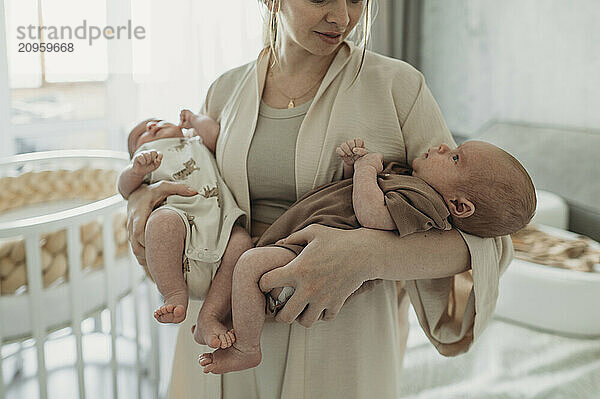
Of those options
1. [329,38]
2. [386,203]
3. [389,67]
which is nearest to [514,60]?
[389,67]

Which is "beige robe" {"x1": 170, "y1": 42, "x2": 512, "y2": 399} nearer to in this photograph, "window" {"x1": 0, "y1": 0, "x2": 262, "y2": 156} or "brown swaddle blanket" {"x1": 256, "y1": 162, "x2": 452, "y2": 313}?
"brown swaddle blanket" {"x1": 256, "y1": 162, "x2": 452, "y2": 313}

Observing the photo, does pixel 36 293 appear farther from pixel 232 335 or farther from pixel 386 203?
pixel 386 203

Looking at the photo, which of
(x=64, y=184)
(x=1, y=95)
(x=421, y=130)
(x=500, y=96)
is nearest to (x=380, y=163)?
(x=421, y=130)

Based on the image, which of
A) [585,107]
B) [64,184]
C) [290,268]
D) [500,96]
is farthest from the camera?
[500,96]

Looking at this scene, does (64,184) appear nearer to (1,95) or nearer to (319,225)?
(1,95)

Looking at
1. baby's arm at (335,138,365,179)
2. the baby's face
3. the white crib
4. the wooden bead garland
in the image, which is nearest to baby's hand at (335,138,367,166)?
baby's arm at (335,138,365,179)

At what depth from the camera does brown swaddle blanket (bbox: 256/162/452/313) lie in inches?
37.7

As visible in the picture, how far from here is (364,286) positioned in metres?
1.04

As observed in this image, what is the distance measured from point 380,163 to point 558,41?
87.4 inches

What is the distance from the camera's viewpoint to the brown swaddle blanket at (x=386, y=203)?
0.96m

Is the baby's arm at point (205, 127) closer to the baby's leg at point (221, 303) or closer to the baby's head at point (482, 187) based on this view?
the baby's leg at point (221, 303)

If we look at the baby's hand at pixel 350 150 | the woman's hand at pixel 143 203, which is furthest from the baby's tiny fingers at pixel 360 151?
the woman's hand at pixel 143 203

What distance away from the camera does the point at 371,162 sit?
39.7 inches

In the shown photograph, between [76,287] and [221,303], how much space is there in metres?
0.86
